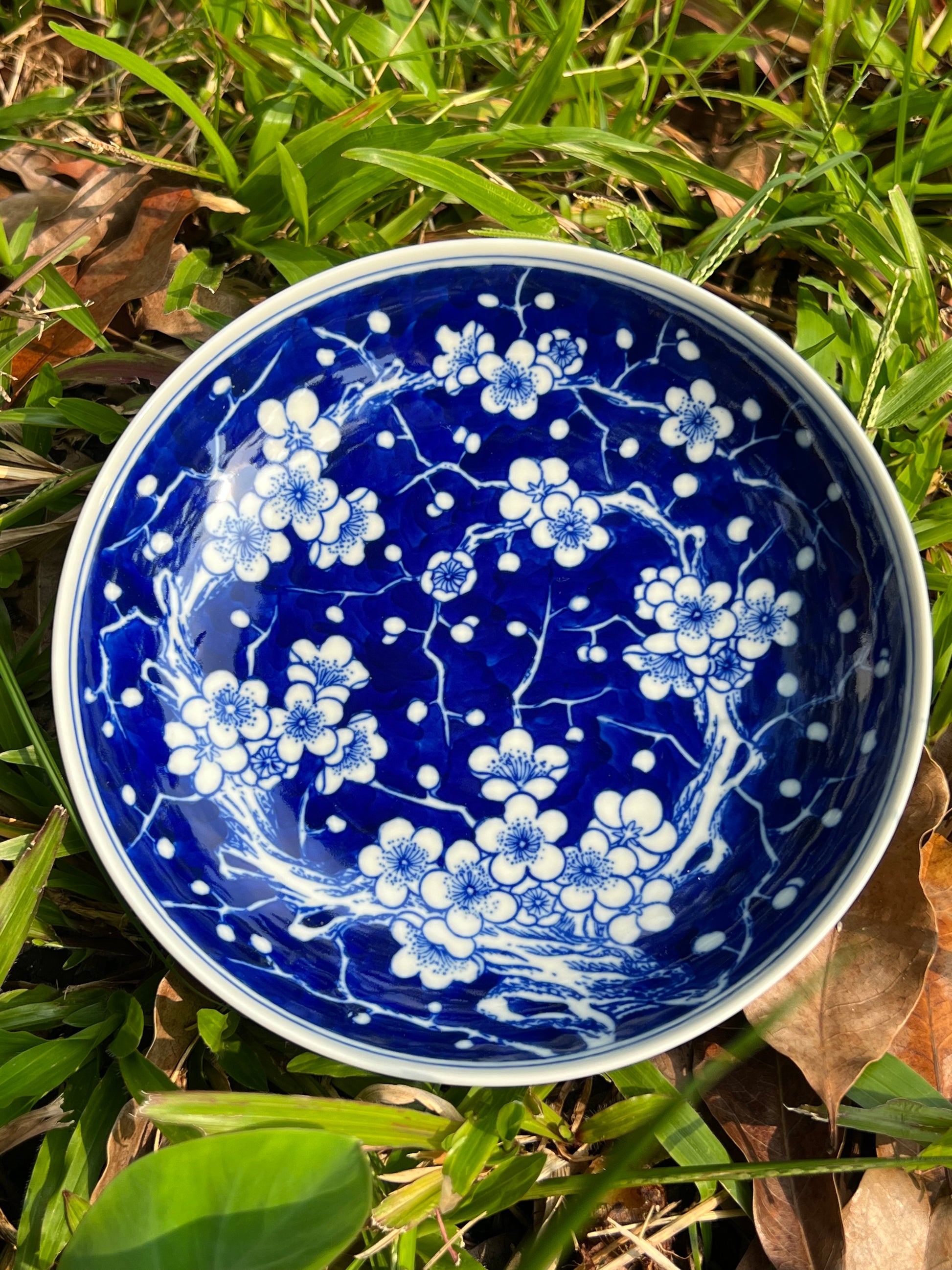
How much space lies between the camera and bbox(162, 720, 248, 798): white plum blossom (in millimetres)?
1223

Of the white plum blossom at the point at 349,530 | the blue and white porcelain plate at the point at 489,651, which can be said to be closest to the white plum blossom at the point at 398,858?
the blue and white porcelain plate at the point at 489,651

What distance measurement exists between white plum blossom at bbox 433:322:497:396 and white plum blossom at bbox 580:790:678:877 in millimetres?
562

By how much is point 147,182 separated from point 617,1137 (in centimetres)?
138

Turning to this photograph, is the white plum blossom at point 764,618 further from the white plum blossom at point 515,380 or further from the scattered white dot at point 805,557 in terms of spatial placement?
the white plum blossom at point 515,380

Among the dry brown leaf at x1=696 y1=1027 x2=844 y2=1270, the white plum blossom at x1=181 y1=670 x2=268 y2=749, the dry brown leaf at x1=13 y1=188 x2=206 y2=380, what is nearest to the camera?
the dry brown leaf at x1=696 y1=1027 x2=844 y2=1270

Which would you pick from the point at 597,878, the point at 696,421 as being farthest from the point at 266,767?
the point at 696,421

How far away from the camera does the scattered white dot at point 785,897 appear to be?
1142 mm

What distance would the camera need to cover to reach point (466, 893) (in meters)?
1.22

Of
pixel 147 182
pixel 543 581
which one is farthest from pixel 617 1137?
pixel 147 182

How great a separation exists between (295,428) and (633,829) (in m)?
0.67

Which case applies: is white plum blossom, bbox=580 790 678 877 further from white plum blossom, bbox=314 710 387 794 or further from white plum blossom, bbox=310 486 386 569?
white plum blossom, bbox=310 486 386 569

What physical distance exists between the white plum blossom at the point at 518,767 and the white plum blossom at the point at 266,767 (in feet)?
0.76

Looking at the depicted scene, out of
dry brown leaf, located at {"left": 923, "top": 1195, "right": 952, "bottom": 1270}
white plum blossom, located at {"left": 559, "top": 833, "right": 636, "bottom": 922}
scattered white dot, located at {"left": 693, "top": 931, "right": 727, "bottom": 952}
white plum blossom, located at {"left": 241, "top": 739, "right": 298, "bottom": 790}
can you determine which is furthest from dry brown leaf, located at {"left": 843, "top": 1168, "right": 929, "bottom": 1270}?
white plum blossom, located at {"left": 241, "top": 739, "right": 298, "bottom": 790}

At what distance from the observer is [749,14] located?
146 centimetres
